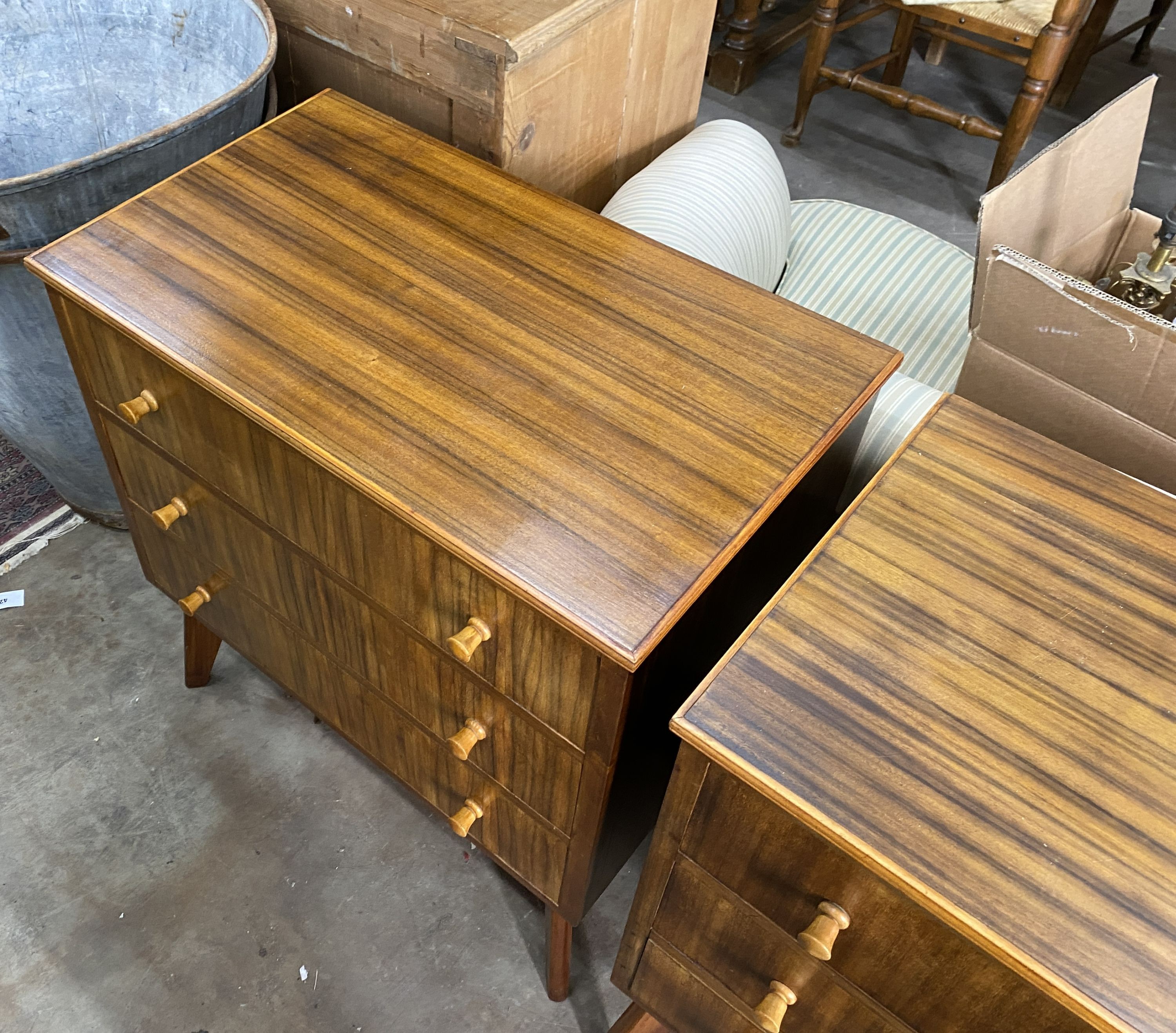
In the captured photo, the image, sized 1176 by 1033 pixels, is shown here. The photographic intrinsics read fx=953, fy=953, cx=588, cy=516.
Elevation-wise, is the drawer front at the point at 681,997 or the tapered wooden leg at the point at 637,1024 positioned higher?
the drawer front at the point at 681,997

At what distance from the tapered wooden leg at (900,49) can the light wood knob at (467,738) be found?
2.45 metres

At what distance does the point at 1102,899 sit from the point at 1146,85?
971 millimetres

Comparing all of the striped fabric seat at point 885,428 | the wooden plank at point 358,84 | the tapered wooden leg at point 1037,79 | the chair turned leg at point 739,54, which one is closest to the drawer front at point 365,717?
the striped fabric seat at point 885,428

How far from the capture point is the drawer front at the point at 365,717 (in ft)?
3.18

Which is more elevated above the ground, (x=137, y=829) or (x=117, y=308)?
(x=117, y=308)

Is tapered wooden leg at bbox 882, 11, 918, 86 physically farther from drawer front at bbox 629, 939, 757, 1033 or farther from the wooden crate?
drawer front at bbox 629, 939, 757, 1033

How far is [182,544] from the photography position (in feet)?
3.70

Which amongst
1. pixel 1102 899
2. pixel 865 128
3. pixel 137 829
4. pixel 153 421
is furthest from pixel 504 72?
pixel 865 128

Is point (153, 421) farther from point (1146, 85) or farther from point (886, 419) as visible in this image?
point (1146, 85)

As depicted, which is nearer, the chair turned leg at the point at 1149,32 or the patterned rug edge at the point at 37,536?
the patterned rug edge at the point at 37,536

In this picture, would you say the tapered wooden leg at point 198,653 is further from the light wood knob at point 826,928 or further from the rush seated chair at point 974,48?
the rush seated chair at point 974,48

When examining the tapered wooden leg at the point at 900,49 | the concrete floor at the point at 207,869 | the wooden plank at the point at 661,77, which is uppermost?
the wooden plank at the point at 661,77

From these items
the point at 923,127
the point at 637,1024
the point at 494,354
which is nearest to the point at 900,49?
the point at 923,127

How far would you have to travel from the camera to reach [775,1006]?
0.75 m
